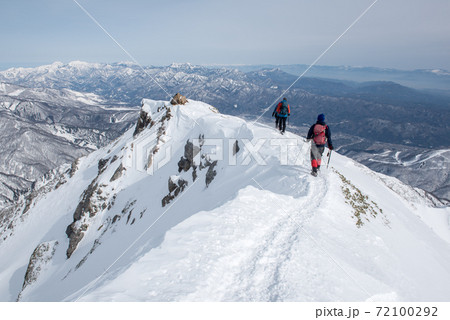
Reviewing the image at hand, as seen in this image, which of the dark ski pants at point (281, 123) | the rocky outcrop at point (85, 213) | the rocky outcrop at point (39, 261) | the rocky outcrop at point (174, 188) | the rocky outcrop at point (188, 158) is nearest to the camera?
the dark ski pants at point (281, 123)

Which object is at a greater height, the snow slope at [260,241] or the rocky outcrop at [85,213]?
the snow slope at [260,241]

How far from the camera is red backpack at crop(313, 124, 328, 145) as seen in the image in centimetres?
1586

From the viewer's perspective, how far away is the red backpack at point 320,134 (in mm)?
15859

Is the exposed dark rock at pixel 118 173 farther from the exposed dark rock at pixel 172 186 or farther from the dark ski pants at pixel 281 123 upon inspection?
the dark ski pants at pixel 281 123

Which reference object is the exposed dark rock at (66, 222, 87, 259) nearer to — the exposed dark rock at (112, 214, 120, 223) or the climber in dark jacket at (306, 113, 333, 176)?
the exposed dark rock at (112, 214, 120, 223)

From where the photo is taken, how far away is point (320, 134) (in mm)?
15898

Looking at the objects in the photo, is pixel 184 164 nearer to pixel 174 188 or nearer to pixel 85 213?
pixel 174 188

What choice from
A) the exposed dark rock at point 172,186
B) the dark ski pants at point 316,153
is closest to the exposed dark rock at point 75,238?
the exposed dark rock at point 172,186

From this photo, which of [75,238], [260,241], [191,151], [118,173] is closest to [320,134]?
[260,241]

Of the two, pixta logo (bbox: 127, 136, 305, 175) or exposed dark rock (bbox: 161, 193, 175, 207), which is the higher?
pixta logo (bbox: 127, 136, 305, 175)

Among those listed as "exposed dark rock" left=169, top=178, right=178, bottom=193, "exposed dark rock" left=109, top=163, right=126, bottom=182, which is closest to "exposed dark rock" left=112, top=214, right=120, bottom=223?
"exposed dark rock" left=109, top=163, right=126, bottom=182

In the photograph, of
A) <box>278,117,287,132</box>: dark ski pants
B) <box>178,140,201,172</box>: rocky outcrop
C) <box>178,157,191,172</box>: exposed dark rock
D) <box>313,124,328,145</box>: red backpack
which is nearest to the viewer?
<box>313,124,328,145</box>: red backpack

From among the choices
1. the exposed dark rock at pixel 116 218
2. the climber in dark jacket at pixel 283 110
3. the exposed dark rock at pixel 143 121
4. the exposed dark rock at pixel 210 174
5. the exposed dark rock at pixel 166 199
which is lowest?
the exposed dark rock at pixel 116 218

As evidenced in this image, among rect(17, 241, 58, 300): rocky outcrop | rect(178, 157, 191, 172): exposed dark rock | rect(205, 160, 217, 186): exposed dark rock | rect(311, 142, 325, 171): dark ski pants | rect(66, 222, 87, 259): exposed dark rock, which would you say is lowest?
rect(17, 241, 58, 300): rocky outcrop
